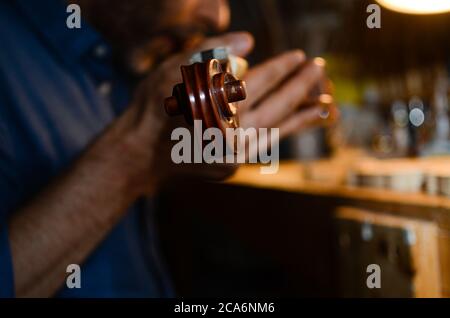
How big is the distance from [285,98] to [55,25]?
61 cm

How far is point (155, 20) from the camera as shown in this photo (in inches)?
48.6

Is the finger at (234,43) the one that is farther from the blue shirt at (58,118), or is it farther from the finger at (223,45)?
the blue shirt at (58,118)

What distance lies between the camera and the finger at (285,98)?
656 mm

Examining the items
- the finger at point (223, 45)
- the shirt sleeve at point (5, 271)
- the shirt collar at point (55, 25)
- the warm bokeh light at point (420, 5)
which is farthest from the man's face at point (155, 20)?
the shirt sleeve at point (5, 271)

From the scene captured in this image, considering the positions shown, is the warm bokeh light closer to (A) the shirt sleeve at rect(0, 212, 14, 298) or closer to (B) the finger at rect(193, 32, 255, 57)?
(B) the finger at rect(193, 32, 255, 57)

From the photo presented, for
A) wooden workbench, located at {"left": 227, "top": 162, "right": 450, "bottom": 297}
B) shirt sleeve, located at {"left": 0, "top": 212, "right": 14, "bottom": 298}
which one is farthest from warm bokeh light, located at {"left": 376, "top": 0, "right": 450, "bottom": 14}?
shirt sleeve, located at {"left": 0, "top": 212, "right": 14, "bottom": 298}

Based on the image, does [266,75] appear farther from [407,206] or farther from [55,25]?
[55,25]

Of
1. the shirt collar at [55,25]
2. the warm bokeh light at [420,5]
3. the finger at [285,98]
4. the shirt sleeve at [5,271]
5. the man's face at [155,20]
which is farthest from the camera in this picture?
the man's face at [155,20]

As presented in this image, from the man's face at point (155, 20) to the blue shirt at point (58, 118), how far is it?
0.53 feet

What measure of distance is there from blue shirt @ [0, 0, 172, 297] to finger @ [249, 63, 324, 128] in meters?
0.44

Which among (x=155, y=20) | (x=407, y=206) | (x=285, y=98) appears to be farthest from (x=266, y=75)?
(x=155, y=20)

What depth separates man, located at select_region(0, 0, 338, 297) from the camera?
619 millimetres
